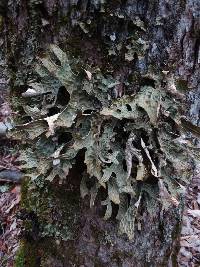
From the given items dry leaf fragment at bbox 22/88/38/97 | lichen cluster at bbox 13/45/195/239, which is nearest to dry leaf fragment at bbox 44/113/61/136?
lichen cluster at bbox 13/45/195/239

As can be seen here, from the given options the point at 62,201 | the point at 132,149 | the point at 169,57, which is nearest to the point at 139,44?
the point at 169,57

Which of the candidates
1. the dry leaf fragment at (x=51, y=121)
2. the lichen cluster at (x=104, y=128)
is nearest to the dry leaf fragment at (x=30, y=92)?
the lichen cluster at (x=104, y=128)

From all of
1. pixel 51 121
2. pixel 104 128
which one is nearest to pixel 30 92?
pixel 51 121

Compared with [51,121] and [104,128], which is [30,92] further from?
[104,128]

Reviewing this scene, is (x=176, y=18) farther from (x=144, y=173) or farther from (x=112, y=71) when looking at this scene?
(x=144, y=173)

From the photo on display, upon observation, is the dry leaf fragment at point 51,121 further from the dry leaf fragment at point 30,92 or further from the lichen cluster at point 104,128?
the dry leaf fragment at point 30,92

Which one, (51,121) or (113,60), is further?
(113,60)

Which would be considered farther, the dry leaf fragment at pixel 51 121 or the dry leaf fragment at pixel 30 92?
the dry leaf fragment at pixel 30 92

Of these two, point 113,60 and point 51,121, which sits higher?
point 113,60

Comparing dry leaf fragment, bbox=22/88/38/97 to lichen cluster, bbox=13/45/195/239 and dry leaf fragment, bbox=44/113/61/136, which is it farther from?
dry leaf fragment, bbox=44/113/61/136
